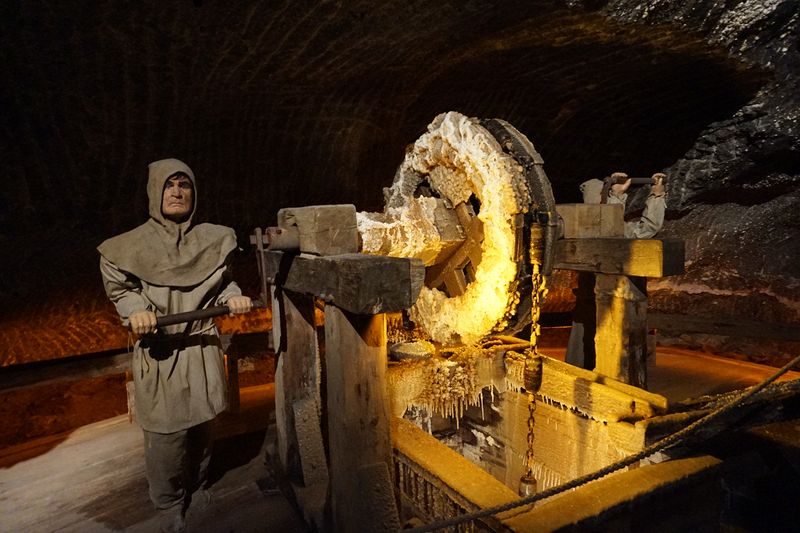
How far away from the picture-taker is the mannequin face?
2867 mm

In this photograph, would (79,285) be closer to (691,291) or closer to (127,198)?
(127,198)

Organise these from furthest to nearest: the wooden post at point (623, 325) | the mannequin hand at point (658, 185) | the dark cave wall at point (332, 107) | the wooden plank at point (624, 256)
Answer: the mannequin hand at point (658, 185) → the dark cave wall at point (332, 107) → the wooden post at point (623, 325) → the wooden plank at point (624, 256)

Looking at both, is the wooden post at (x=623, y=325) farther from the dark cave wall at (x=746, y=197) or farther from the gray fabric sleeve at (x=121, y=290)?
the gray fabric sleeve at (x=121, y=290)

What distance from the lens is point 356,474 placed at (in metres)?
2.55

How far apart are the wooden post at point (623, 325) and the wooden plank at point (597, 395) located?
0.67ft

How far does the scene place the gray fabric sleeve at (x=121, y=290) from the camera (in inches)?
108

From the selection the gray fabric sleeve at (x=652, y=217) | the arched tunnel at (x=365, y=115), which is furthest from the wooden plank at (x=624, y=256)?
the arched tunnel at (x=365, y=115)

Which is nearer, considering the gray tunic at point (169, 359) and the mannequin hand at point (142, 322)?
the mannequin hand at point (142, 322)

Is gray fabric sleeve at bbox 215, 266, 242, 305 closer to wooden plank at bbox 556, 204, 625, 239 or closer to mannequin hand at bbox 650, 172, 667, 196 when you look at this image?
wooden plank at bbox 556, 204, 625, 239

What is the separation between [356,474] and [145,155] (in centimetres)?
521

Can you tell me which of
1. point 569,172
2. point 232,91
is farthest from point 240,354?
point 569,172

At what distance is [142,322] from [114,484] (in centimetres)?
210

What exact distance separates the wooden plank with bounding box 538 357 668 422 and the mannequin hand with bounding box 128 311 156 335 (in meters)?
3.79

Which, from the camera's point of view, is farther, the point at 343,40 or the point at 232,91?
the point at 232,91
